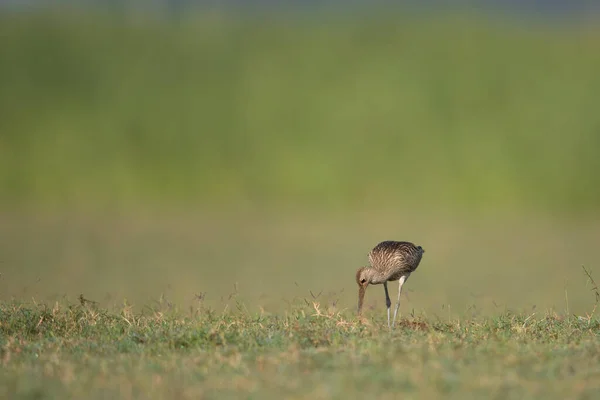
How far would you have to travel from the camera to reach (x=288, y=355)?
8.74 m

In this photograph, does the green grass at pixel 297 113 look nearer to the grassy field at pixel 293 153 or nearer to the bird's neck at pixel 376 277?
the grassy field at pixel 293 153

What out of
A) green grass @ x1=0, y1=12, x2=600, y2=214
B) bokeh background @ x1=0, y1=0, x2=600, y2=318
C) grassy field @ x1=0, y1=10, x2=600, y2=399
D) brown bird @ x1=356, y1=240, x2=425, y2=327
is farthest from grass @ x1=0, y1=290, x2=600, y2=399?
green grass @ x1=0, y1=12, x2=600, y2=214

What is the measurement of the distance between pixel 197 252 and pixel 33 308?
24086 millimetres

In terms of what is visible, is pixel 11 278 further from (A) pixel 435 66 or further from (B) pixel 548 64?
(B) pixel 548 64

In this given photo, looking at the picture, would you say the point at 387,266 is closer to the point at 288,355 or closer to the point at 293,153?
the point at 288,355

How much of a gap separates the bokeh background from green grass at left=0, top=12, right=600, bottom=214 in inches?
3.9

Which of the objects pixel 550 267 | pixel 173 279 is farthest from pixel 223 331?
pixel 550 267

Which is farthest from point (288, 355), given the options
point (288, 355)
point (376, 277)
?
point (376, 277)

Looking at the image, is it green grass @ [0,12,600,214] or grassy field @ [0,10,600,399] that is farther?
green grass @ [0,12,600,214]

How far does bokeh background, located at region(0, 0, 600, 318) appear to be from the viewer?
3906 cm

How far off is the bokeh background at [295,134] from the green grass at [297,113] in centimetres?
10

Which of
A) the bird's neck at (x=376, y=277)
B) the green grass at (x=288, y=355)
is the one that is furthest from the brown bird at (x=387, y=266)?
the green grass at (x=288, y=355)

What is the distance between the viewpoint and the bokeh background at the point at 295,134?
3906cm

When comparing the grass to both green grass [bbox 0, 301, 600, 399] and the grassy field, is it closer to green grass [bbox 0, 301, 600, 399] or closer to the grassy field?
green grass [bbox 0, 301, 600, 399]
